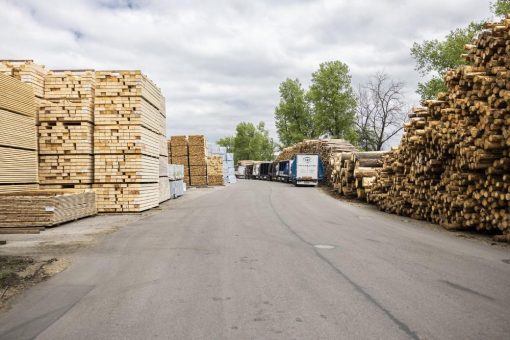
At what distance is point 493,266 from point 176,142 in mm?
29134

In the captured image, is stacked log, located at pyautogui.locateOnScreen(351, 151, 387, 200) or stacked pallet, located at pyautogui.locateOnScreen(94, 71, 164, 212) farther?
stacked log, located at pyautogui.locateOnScreen(351, 151, 387, 200)

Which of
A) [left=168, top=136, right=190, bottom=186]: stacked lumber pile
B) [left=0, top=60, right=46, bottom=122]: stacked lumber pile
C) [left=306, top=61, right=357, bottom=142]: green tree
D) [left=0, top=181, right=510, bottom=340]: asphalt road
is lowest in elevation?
[left=0, top=181, right=510, bottom=340]: asphalt road

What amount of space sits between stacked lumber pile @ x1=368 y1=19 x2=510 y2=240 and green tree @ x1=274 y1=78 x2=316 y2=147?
56327 millimetres

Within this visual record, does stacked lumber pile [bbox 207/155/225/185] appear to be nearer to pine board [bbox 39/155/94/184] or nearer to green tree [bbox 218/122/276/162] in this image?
pine board [bbox 39/155/94/184]

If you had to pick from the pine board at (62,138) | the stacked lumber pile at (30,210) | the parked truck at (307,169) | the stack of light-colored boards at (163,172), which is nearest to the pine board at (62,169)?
the pine board at (62,138)

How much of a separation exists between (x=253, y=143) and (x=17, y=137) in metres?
100.0

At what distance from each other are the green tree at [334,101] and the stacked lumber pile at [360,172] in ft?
108

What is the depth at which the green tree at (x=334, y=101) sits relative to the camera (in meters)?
56.1

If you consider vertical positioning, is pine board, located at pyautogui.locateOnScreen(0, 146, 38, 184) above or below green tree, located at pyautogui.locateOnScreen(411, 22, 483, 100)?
below

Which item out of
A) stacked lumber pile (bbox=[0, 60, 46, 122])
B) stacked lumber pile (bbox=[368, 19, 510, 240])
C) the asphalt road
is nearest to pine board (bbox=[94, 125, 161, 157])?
stacked lumber pile (bbox=[0, 60, 46, 122])

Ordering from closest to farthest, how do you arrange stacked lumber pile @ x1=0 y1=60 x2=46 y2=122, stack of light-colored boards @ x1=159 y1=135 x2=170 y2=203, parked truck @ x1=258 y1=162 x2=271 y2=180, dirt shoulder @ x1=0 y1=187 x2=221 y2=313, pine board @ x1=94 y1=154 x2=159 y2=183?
dirt shoulder @ x1=0 y1=187 x2=221 y2=313 → stacked lumber pile @ x1=0 y1=60 x2=46 y2=122 → pine board @ x1=94 y1=154 x2=159 y2=183 → stack of light-colored boards @ x1=159 y1=135 x2=170 y2=203 → parked truck @ x1=258 y1=162 x2=271 y2=180

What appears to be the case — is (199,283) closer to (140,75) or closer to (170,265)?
(170,265)

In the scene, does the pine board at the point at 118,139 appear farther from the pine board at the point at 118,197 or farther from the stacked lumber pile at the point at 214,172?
the stacked lumber pile at the point at 214,172

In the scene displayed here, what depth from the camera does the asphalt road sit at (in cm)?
395
